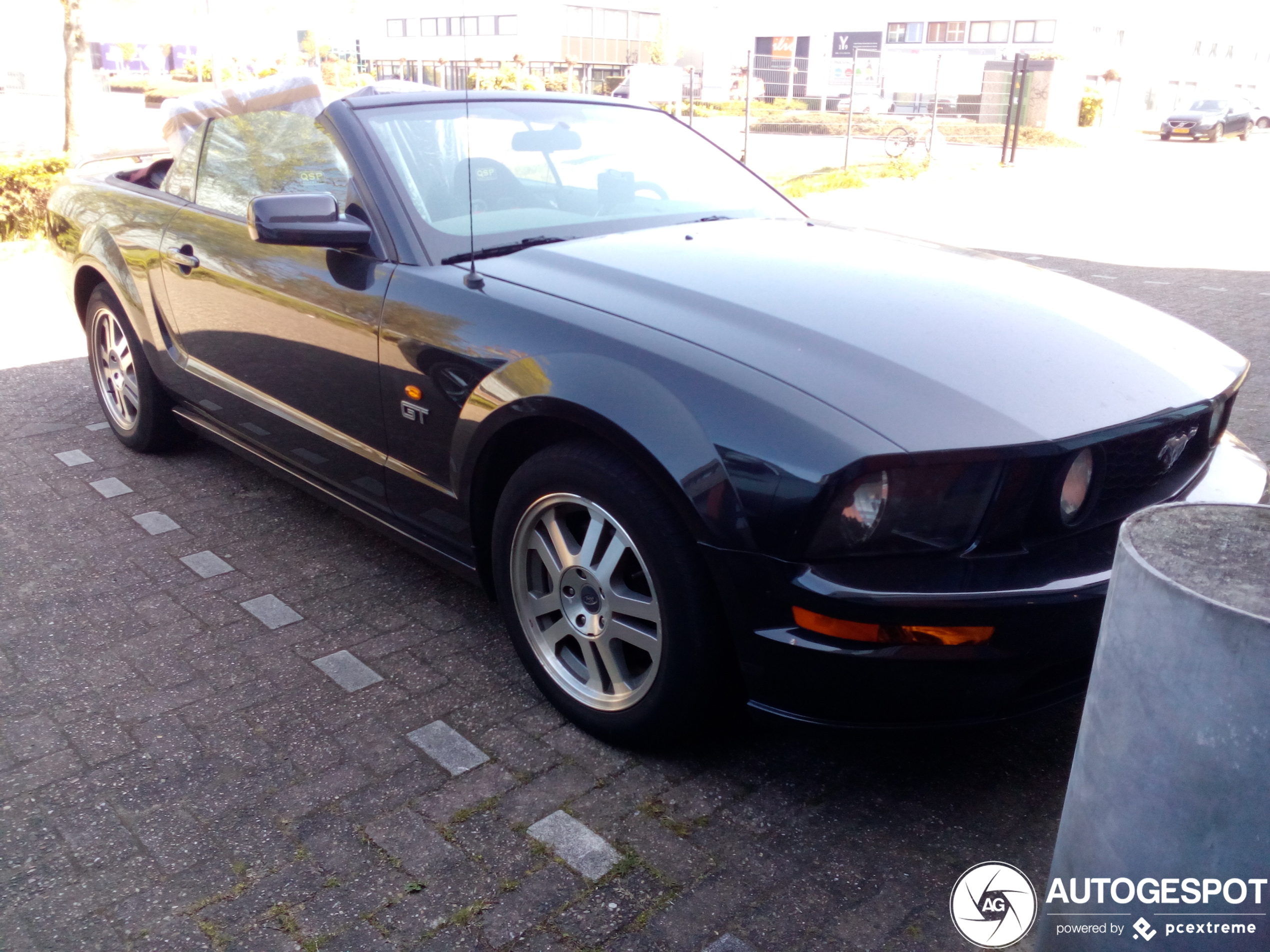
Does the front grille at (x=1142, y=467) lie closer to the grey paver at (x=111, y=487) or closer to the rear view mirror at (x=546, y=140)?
the rear view mirror at (x=546, y=140)

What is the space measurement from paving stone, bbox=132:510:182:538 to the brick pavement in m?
0.41

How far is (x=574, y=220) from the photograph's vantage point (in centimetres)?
322

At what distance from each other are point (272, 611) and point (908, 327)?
2146mm

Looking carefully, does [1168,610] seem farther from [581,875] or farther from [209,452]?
[209,452]

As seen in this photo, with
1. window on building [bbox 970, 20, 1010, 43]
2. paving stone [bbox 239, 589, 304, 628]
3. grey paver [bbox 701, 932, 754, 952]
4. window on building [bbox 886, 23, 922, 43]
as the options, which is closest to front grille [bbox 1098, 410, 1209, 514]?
grey paver [bbox 701, 932, 754, 952]

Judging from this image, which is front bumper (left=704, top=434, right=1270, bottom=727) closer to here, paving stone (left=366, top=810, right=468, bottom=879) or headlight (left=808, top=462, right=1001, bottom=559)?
headlight (left=808, top=462, right=1001, bottom=559)

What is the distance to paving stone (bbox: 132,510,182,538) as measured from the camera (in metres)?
3.96

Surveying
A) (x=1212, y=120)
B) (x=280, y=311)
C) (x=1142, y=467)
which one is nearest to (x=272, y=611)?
(x=280, y=311)

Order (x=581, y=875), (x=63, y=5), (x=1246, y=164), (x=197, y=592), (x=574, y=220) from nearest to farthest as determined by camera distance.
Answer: (x=581, y=875) < (x=574, y=220) < (x=197, y=592) < (x=63, y=5) < (x=1246, y=164)

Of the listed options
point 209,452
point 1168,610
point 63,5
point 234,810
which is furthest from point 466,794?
point 63,5

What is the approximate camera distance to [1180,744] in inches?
54.5

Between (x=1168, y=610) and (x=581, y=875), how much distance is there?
1351mm

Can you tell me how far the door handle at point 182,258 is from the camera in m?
3.78

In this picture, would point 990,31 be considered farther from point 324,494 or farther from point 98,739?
point 98,739
